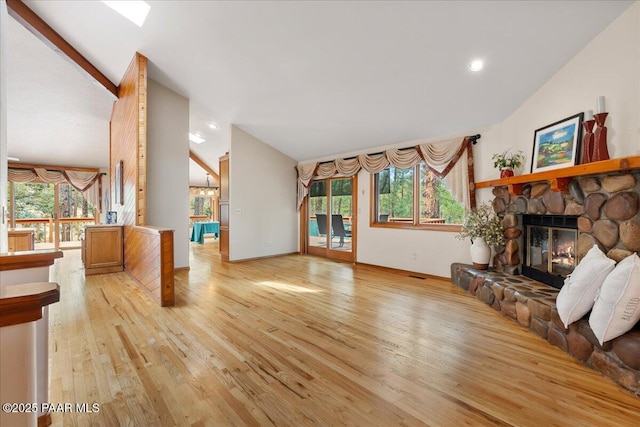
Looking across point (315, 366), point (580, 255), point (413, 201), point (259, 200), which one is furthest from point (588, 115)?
point (259, 200)

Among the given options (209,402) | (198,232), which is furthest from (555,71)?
(198,232)

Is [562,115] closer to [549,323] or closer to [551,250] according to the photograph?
[551,250]

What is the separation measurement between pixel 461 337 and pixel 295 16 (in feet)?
11.5

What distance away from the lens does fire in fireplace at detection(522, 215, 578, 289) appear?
304 centimetres

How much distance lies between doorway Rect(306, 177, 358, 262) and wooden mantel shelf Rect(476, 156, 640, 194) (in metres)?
2.76

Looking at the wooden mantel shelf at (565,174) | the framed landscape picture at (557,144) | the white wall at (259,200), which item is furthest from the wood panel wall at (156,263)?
the framed landscape picture at (557,144)

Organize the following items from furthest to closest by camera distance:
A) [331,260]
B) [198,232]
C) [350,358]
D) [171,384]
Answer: [198,232]
[331,260]
[350,358]
[171,384]

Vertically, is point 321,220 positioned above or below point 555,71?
below

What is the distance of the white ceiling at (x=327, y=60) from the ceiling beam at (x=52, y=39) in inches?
5.1

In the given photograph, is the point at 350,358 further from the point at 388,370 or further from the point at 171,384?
the point at 171,384

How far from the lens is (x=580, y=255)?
106 inches

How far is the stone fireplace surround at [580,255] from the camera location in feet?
6.47

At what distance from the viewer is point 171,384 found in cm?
188

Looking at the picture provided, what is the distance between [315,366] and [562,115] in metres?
3.54
